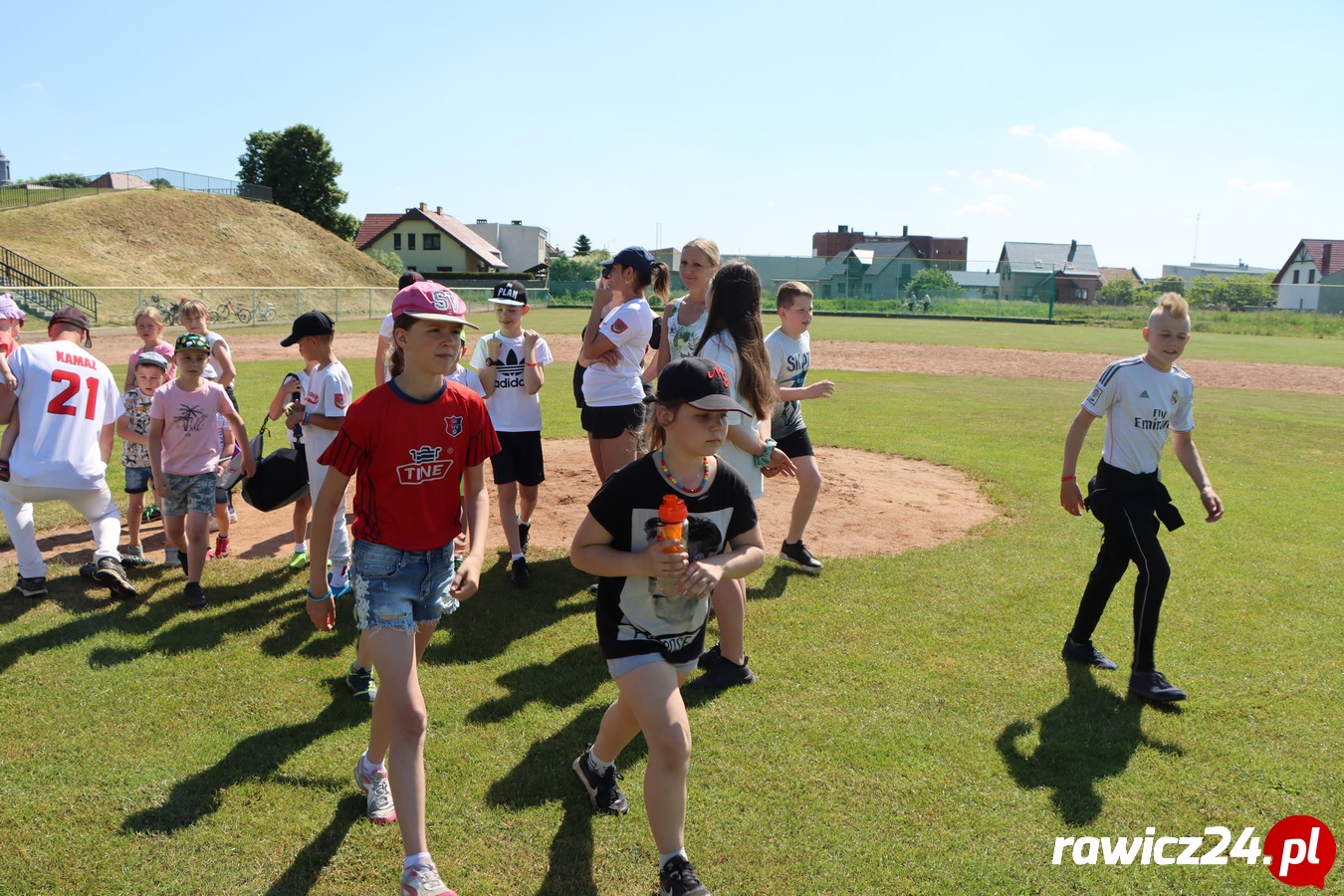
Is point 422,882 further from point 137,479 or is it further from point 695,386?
point 137,479

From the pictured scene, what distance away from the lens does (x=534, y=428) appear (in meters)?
6.73

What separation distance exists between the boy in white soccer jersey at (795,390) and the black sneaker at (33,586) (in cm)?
523

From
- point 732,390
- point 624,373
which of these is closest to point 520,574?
point 624,373

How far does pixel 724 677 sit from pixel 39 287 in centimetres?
3989

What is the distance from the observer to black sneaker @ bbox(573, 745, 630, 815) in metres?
3.79

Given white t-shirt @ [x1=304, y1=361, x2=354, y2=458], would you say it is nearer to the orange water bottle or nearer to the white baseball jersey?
the white baseball jersey

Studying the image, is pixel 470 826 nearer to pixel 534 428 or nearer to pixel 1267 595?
pixel 534 428

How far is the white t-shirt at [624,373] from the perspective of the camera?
636 centimetres

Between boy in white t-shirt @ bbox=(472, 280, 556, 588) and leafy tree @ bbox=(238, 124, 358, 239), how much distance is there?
2760 inches

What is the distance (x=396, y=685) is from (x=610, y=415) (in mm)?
3485

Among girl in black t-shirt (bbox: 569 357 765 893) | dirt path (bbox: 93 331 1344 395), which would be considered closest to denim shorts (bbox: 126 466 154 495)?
girl in black t-shirt (bbox: 569 357 765 893)

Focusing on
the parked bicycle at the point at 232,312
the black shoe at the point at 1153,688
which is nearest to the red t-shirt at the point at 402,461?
the black shoe at the point at 1153,688

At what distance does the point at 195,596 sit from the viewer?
19.7 feet

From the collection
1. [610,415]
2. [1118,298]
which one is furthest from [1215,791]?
[1118,298]
